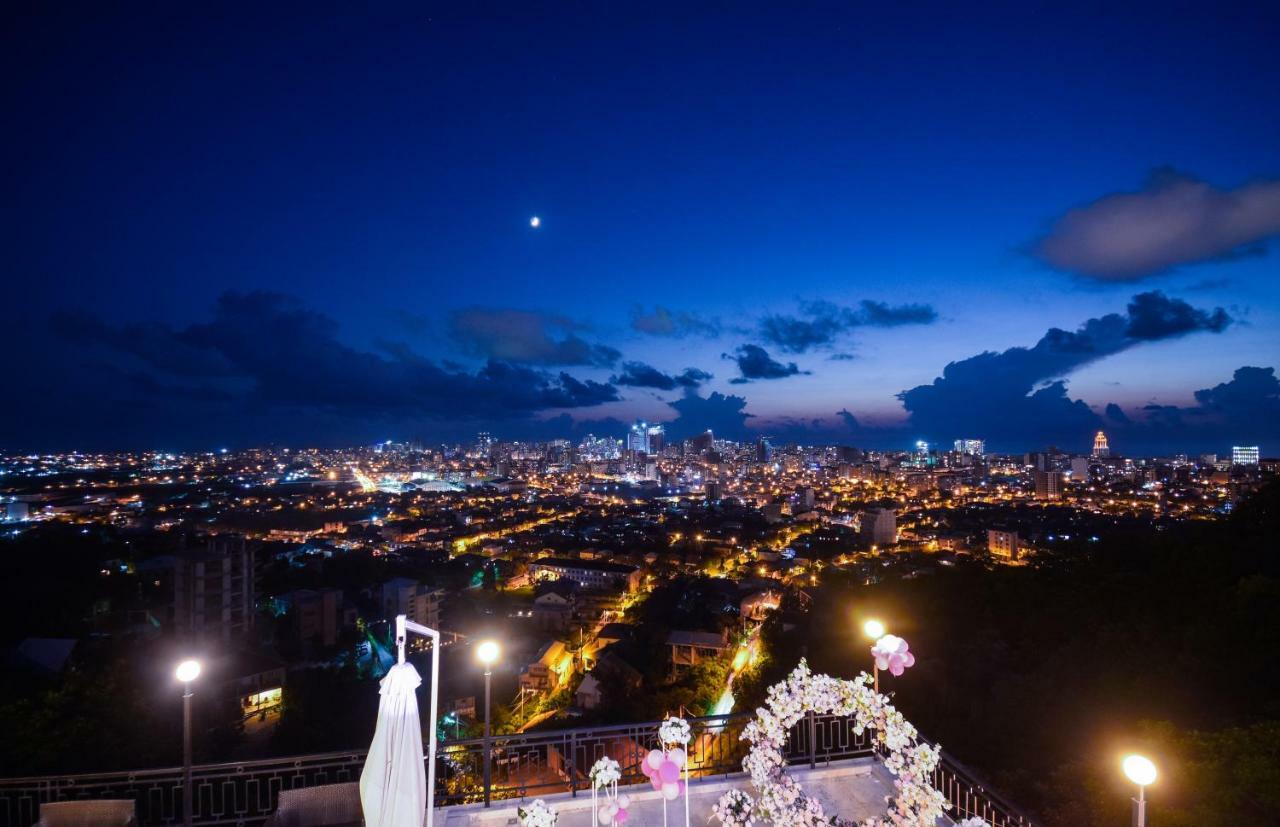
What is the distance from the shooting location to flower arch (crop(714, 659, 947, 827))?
2904 millimetres

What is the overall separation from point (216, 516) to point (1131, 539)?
41.6 m

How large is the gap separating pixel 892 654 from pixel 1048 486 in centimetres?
5498

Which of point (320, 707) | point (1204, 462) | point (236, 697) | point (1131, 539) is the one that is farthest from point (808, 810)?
point (1204, 462)

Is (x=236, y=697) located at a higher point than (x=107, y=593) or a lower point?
lower

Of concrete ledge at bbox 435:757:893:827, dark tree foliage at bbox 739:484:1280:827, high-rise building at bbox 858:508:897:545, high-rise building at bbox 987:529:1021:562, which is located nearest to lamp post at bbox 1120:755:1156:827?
concrete ledge at bbox 435:757:893:827

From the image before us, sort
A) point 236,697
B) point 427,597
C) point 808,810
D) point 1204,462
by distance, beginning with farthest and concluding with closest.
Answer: point 1204,462
point 427,597
point 236,697
point 808,810

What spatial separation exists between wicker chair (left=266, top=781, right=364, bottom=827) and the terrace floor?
0.53 metres

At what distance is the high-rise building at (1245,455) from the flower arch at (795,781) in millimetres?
75765

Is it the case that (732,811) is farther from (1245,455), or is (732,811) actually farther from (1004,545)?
(1245,455)

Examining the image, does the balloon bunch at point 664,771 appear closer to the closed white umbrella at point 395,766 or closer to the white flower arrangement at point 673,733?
the white flower arrangement at point 673,733

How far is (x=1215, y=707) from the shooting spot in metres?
6.36

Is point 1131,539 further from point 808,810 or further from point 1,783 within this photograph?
point 1,783

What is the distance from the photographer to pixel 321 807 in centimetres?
340

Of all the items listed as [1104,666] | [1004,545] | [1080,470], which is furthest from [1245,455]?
[1104,666]
